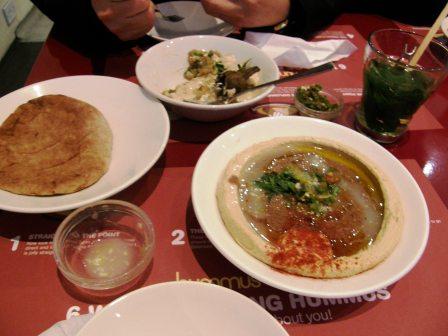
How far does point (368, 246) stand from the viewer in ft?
3.53

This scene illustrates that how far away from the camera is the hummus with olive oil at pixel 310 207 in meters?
1.03

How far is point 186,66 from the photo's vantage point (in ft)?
6.13

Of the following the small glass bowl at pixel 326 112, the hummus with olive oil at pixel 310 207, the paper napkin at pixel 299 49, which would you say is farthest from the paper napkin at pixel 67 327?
the paper napkin at pixel 299 49

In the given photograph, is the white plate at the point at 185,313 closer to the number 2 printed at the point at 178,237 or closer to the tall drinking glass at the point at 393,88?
the number 2 printed at the point at 178,237

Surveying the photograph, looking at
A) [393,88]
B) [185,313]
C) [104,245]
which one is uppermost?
[393,88]

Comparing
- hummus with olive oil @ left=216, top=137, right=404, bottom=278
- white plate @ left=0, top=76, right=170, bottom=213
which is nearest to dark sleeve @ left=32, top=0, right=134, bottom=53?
white plate @ left=0, top=76, right=170, bottom=213

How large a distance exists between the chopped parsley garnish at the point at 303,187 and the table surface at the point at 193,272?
28 centimetres

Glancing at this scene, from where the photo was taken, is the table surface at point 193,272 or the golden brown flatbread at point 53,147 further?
the golden brown flatbread at point 53,147

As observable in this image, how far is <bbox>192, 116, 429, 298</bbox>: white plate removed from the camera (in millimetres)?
952

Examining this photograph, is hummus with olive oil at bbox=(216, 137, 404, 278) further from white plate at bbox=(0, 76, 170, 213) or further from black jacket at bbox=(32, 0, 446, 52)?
black jacket at bbox=(32, 0, 446, 52)

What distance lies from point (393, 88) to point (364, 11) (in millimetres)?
1532

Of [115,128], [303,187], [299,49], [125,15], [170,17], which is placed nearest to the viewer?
[303,187]

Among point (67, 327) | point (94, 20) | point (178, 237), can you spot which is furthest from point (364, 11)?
point (67, 327)

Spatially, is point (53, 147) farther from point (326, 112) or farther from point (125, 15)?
point (326, 112)
